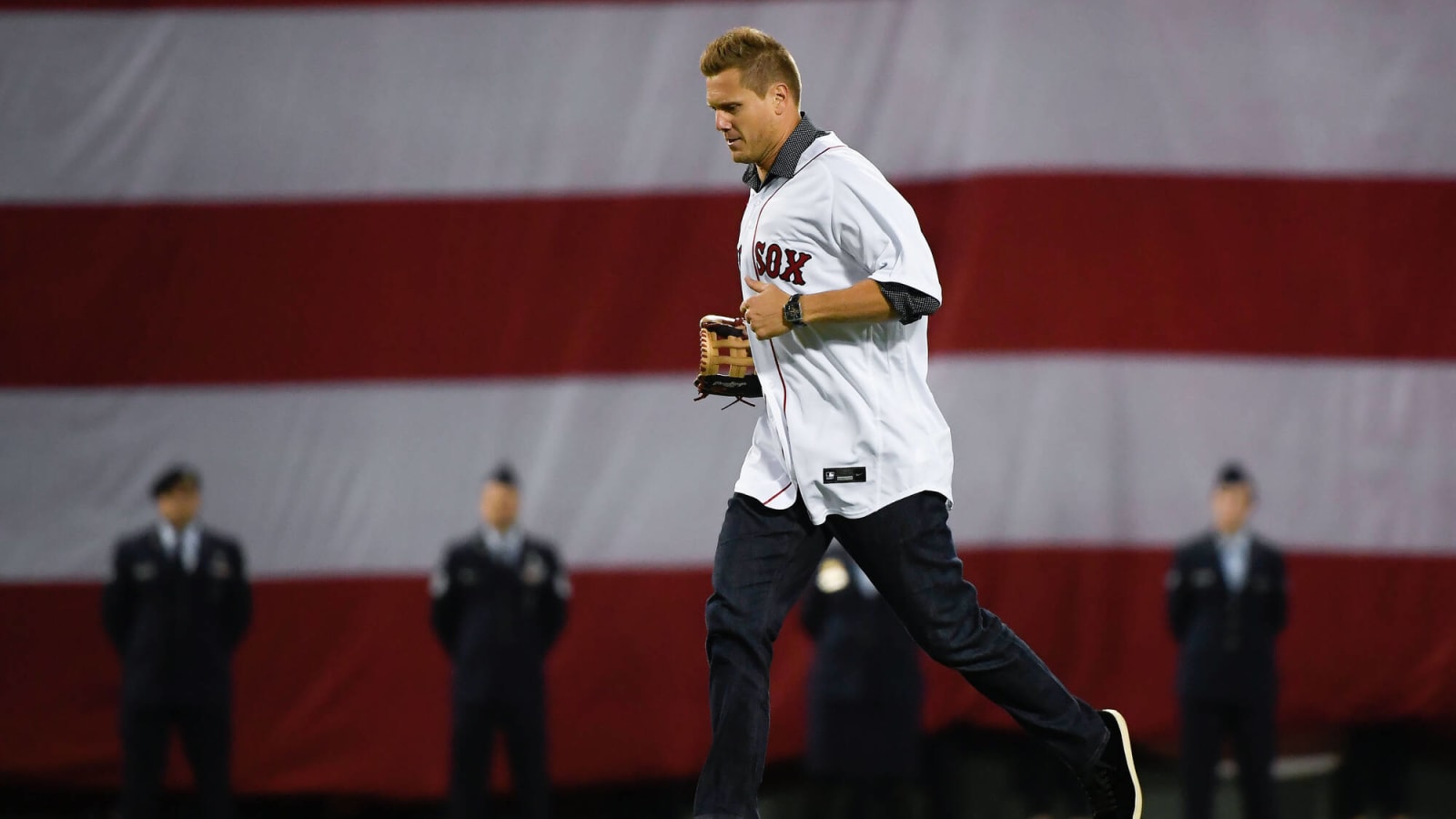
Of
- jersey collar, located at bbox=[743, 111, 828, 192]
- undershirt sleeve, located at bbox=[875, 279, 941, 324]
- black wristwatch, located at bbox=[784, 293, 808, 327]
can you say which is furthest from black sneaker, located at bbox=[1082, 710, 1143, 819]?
jersey collar, located at bbox=[743, 111, 828, 192]

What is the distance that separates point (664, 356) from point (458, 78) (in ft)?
5.04

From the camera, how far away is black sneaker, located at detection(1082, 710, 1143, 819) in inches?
108

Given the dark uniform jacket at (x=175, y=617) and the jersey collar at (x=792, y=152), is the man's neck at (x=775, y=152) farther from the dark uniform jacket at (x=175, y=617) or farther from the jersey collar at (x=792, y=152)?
the dark uniform jacket at (x=175, y=617)

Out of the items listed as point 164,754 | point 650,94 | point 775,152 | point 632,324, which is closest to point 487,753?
point 164,754

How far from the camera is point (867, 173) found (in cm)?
264

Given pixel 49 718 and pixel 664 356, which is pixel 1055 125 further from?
pixel 49 718

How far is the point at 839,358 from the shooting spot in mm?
2656

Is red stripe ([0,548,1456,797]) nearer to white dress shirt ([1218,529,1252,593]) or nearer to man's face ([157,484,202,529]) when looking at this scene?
white dress shirt ([1218,529,1252,593])

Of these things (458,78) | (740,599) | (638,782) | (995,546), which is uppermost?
(458,78)

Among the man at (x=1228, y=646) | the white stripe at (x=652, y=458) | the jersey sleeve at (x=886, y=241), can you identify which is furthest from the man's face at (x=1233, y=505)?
the jersey sleeve at (x=886, y=241)

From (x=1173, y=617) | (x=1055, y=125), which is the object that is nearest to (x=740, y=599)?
(x=1173, y=617)

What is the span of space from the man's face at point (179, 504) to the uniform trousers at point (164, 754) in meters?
0.73

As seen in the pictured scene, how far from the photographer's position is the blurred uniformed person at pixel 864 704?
5.97 metres

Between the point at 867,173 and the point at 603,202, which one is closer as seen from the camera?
the point at 867,173
